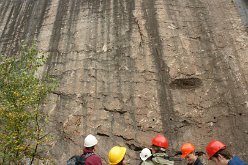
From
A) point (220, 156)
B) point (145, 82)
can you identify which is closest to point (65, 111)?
point (145, 82)

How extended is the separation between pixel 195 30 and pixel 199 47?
32.0 inches

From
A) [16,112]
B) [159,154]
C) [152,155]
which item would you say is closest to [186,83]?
[152,155]

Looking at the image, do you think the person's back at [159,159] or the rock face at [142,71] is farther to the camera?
the rock face at [142,71]

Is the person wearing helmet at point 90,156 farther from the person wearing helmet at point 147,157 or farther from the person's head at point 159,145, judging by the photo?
the person's head at point 159,145

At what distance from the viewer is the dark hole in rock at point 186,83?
1026 centimetres

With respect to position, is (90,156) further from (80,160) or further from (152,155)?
(152,155)

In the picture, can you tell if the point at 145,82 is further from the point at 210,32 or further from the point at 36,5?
the point at 36,5

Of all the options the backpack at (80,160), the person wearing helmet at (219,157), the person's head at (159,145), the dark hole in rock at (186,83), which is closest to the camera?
the person wearing helmet at (219,157)

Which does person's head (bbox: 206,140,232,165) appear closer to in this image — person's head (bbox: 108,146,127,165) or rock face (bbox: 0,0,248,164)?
person's head (bbox: 108,146,127,165)

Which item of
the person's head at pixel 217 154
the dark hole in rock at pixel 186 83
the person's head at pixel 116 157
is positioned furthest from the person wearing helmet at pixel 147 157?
the dark hole in rock at pixel 186 83

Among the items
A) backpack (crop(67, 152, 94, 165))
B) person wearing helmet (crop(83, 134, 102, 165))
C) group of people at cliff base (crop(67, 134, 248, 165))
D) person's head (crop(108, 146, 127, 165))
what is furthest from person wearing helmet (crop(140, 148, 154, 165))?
backpack (crop(67, 152, 94, 165))

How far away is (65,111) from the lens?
10.4 metres

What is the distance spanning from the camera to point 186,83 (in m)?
10.3

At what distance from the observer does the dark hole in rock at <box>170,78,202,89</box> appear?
10258 mm
